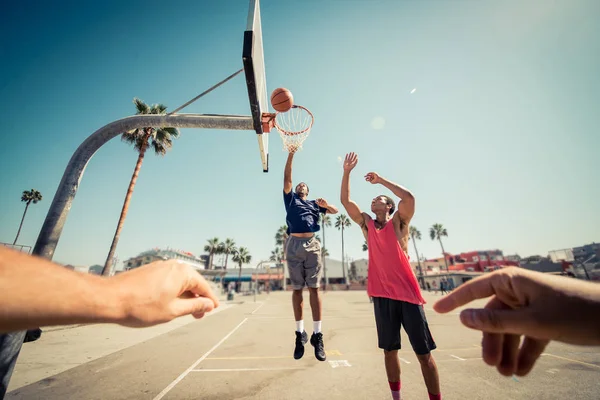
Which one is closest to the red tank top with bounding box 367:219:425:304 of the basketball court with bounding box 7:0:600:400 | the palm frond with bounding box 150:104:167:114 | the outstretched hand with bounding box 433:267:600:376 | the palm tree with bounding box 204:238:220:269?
the basketball court with bounding box 7:0:600:400

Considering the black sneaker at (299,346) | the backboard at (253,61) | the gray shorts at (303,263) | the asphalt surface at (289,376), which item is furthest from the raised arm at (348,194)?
the asphalt surface at (289,376)

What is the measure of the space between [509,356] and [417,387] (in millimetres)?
5856

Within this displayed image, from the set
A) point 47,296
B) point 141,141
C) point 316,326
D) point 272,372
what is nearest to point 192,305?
point 47,296

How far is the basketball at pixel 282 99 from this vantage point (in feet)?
19.6

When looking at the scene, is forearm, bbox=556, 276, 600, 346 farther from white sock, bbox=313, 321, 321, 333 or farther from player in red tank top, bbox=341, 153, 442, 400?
white sock, bbox=313, 321, 321, 333

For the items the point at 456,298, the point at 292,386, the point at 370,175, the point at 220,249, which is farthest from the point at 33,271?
the point at 220,249

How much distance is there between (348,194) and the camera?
536 cm

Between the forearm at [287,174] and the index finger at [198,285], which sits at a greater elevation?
the forearm at [287,174]

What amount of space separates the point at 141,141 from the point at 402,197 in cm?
2339

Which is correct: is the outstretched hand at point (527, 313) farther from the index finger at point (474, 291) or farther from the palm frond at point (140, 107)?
the palm frond at point (140, 107)

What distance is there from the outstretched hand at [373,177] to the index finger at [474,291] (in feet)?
12.4

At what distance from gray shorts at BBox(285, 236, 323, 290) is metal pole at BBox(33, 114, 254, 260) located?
115 inches

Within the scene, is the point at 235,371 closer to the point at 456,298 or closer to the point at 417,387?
the point at 417,387

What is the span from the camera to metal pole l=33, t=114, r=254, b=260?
465 cm
